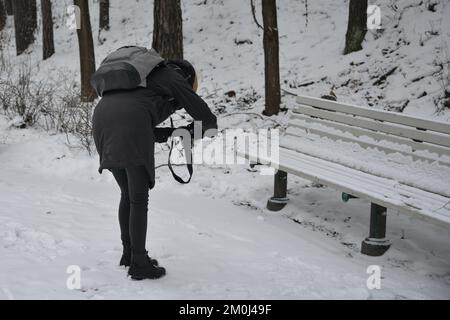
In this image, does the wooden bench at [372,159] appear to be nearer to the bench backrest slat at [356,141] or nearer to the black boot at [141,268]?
the bench backrest slat at [356,141]

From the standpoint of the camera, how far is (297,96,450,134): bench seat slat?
4551 millimetres

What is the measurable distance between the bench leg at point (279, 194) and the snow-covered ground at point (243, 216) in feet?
0.30

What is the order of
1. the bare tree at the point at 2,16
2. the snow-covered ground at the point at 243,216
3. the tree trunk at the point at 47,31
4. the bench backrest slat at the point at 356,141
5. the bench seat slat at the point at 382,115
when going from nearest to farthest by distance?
the snow-covered ground at the point at 243,216 → the bench seat slat at the point at 382,115 → the bench backrest slat at the point at 356,141 → the tree trunk at the point at 47,31 → the bare tree at the point at 2,16

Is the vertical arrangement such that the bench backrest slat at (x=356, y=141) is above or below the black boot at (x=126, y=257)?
above

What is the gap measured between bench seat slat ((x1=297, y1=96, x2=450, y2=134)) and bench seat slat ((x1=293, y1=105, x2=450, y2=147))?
5cm

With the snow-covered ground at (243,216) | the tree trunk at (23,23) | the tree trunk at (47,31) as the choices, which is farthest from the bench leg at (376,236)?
the tree trunk at (23,23)

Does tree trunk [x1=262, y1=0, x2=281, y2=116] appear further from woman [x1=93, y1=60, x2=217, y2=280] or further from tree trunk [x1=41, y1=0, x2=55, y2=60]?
tree trunk [x1=41, y1=0, x2=55, y2=60]

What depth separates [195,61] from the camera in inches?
447

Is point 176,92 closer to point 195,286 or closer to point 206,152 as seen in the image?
point 195,286

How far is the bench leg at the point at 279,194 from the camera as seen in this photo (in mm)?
5793

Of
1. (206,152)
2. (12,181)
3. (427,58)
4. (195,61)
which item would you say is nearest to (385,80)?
(427,58)

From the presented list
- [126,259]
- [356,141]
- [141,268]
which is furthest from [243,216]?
[141,268]

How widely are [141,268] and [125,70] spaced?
131cm

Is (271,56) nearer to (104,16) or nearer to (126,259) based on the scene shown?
(126,259)
